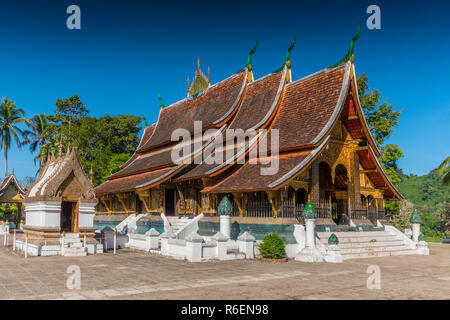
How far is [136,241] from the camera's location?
16.5 metres

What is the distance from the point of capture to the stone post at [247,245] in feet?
42.5

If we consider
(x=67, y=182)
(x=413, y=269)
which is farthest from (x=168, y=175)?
(x=413, y=269)

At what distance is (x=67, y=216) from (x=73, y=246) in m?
1.90

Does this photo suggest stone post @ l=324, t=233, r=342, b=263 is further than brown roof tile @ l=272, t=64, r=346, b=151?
No

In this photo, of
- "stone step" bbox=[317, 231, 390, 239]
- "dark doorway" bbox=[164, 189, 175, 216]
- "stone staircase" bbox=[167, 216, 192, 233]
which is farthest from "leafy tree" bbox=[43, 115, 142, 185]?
"stone step" bbox=[317, 231, 390, 239]

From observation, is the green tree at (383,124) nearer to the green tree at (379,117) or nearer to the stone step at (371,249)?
the green tree at (379,117)

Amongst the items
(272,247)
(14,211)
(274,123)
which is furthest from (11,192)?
(272,247)

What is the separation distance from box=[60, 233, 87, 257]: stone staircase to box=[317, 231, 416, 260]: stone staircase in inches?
323

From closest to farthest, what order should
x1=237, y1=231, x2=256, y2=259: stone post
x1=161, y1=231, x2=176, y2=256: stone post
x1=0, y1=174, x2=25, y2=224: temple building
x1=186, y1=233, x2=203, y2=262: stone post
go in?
x1=186, y1=233, x2=203, y2=262: stone post < x1=237, y1=231, x2=256, y2=259: stone post < x1=161, y1=231, x2=176, y2=256: stone post < x1=0, y1=174, x2=25, y2=224: temple building

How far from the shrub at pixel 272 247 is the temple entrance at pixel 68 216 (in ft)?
24.1

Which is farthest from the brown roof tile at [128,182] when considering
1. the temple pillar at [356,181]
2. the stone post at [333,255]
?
the stone post at [333,255]

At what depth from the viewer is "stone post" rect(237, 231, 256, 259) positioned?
1295cm

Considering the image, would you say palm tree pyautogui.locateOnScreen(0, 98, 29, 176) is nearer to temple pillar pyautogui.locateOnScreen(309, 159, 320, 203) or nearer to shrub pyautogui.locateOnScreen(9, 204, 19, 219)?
shrub pyautogui.locateOnScreen(9, 204, 19, 219)
